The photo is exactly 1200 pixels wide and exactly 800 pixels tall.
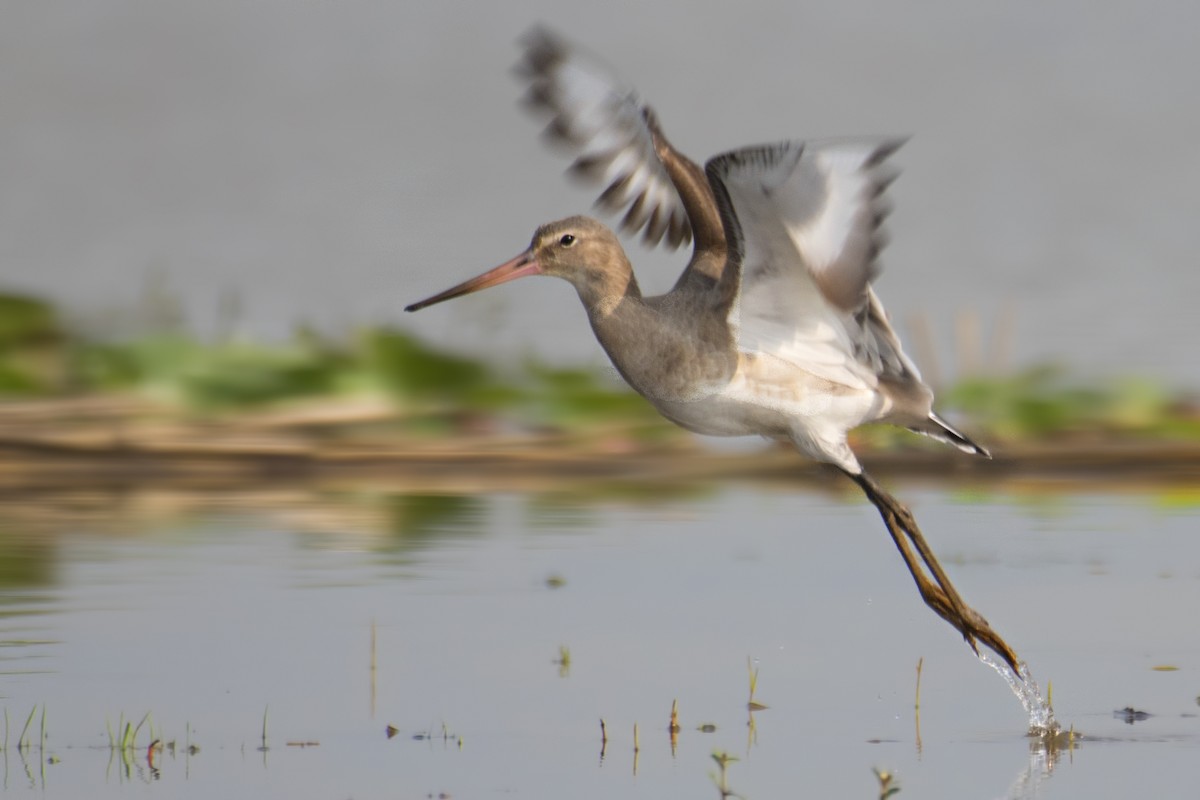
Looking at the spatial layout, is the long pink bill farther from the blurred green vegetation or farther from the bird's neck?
the blurred green vegetation

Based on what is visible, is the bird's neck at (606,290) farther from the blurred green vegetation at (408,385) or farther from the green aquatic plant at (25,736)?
the blurred green vegetation at (408,385)

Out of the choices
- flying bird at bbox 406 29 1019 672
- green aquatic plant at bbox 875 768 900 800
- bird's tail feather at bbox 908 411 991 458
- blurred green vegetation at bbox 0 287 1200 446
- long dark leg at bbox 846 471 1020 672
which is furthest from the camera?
blurred green vegetation at bbox 0 287 1200 446

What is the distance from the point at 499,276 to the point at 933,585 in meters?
1.26

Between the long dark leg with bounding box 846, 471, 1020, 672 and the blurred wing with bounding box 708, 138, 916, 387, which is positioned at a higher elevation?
the blurred wing with bounding box 708, 138, 916, 387

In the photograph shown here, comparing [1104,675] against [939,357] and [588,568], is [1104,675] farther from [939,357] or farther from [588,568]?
[939,357]

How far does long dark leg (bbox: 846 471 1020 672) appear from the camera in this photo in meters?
5.15

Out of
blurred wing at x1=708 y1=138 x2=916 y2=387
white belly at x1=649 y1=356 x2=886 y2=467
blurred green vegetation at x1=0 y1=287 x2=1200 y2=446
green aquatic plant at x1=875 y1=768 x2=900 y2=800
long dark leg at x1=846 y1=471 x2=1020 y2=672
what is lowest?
green aquatic plant at x1=875 y1=768 x2=900 y2=800

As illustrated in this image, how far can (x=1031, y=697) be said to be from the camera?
4.78m

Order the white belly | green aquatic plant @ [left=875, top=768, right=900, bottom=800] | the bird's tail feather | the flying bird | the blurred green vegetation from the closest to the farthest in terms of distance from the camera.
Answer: green aquatic plant @ [left=875, top=768, right=900, bottom=800]
the flying bird
the white belly
the bird's tail feather
the blurred green vegetation

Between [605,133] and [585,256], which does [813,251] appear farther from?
[605,133]

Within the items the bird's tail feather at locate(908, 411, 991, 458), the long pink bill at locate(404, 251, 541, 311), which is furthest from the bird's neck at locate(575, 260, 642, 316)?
the bird's tail feather at locate(908, 411, 991, 458)

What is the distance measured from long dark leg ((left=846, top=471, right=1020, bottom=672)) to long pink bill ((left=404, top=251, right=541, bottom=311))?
0.88 meters

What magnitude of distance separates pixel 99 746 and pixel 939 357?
6068 millimetres

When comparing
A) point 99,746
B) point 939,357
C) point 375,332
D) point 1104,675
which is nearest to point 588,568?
point 1104,675
